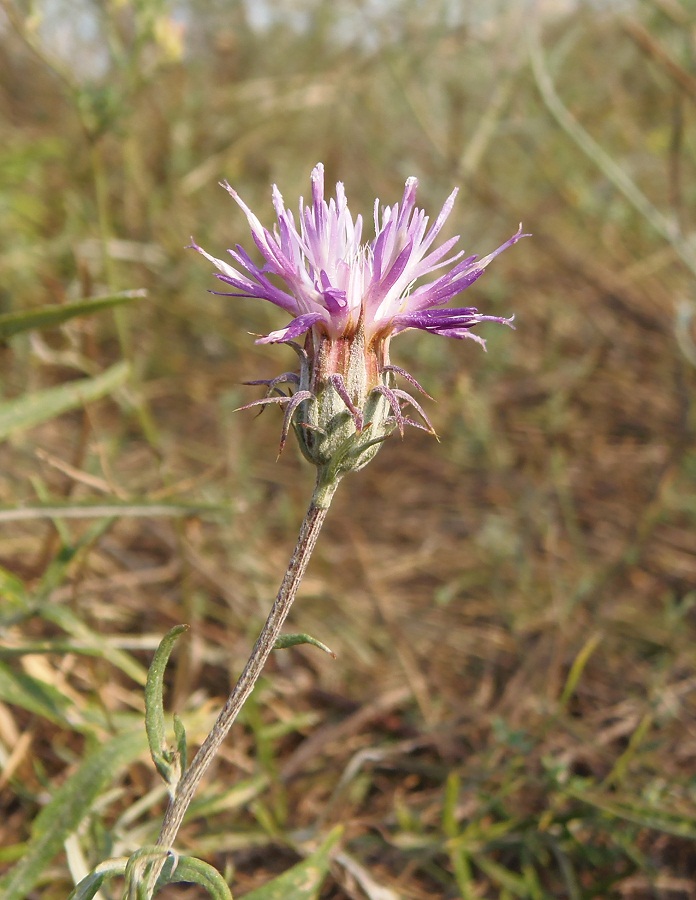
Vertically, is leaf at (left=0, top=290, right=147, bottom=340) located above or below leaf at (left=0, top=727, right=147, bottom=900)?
above

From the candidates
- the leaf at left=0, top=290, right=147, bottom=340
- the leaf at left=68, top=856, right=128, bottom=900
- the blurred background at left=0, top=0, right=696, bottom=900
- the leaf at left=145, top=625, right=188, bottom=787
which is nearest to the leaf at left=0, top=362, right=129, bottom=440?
the blurred background at left=0, top=0, right=696, bottom=900

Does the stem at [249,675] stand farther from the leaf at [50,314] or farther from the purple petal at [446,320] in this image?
the leaf at [50,314]

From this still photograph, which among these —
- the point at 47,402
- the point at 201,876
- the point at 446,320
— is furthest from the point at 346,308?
the point at 47,402

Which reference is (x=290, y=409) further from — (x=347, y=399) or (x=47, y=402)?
(x=47, y=402)

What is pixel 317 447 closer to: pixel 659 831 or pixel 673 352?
pixel 659 831

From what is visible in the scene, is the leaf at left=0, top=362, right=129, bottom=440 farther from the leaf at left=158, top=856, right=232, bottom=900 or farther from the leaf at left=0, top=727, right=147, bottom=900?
the leaf at left=158, top=856, right=232, bottom=900

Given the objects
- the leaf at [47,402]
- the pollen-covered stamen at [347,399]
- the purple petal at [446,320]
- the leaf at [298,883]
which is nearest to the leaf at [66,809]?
the leaf at [298,883]

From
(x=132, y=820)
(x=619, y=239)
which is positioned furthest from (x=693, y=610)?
(x=619, y=239)
